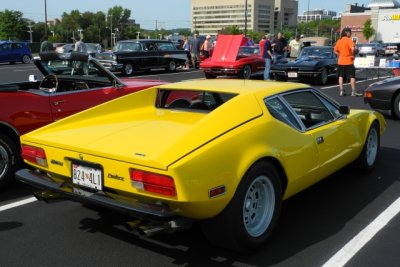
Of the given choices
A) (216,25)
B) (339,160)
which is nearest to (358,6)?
(216,25)

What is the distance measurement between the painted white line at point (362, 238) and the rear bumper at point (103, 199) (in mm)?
1271

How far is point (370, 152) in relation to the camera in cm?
538

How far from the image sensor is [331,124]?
4348 millimetres

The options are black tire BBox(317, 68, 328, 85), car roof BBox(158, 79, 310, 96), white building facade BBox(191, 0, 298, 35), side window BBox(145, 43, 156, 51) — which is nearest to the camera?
car roof BBox(158, 79, 310, 96)

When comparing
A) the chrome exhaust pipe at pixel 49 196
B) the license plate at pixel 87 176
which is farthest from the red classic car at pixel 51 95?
the license plate at pixel 87 176

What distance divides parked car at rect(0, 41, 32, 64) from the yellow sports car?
85.8ft

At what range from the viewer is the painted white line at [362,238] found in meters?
3.25

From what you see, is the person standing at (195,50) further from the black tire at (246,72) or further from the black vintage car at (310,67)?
the black vintage car at (310,67)

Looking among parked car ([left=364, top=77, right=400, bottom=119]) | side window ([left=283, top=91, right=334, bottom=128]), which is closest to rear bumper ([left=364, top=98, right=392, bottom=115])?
parked car ([left=364, top=77, right=400, bottom=119])

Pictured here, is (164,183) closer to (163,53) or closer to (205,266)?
(205,266)

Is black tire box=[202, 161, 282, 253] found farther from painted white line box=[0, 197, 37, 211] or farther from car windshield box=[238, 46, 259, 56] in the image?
car windshield box=[238, 46, 259, 56]

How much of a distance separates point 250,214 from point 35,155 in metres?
1.77

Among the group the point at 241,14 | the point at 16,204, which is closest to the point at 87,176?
the point at 16,204

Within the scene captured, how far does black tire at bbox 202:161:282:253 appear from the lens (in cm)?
308
